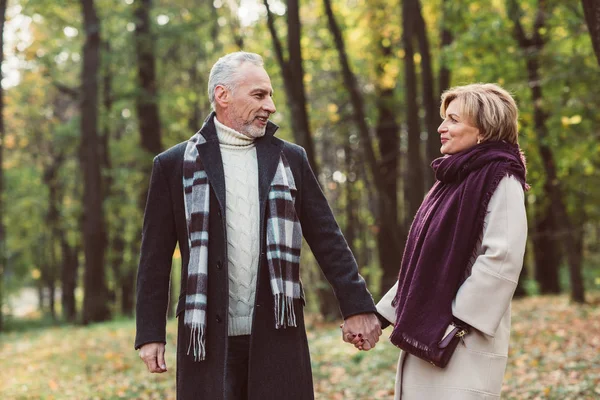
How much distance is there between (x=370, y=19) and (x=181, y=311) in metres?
15.1

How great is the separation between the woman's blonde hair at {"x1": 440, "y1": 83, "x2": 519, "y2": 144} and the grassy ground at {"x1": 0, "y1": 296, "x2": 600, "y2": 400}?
448 centimetres

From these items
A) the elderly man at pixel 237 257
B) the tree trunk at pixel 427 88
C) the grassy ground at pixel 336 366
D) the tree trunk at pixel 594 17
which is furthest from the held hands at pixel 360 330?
the tree trunk at pixel 427 88

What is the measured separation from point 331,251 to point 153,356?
106cm

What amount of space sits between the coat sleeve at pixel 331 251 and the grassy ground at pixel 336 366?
14.2 ft

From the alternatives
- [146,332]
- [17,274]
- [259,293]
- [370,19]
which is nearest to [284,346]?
[259,293]

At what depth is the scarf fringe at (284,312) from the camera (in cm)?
385

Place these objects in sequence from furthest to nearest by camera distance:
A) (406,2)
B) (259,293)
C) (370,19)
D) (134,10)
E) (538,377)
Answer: (134,10), (370,19), (406,2), (538,377), (259,293)

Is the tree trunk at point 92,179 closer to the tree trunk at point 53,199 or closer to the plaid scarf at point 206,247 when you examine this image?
the tree trunk at point 53,199

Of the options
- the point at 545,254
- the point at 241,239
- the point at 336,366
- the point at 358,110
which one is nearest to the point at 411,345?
the point at 241,239

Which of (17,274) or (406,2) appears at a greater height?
(406,2)

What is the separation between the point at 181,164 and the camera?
161 inches

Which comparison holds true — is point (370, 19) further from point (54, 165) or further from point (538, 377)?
point (54, 165)

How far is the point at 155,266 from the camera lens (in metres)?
3.99

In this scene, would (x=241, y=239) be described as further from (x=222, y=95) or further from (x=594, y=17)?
(x=594, y=17)
